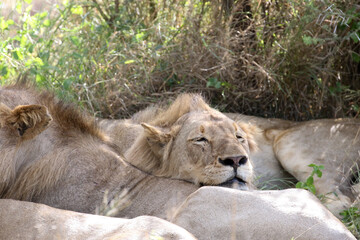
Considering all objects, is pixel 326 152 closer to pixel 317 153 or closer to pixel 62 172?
pixel 317 153

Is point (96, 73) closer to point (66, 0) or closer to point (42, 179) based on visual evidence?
point (66, 0)

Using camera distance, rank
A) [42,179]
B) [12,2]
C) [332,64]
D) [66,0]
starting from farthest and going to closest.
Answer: [12,2] < [66,0] < [332,64] < [42,179]

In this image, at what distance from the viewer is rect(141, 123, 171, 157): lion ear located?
4148mm

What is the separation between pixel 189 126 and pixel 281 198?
1.34m

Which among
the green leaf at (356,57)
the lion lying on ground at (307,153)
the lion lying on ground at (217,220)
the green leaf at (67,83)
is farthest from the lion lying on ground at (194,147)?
the green leaf at (356,57)

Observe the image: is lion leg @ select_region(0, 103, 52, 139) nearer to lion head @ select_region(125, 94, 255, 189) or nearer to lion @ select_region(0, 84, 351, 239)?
lion @ select_region(0, 84, 351, 239)

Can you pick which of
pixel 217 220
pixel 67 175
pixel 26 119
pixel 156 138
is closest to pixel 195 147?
pixel 156 138

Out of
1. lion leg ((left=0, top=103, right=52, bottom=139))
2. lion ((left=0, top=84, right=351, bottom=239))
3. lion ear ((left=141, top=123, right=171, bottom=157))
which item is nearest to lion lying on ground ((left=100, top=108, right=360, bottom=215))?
→ lion ear ((left=141, top=123, right=171, bottom=157))

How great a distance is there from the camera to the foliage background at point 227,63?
5777mm

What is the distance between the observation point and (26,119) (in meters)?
3.40

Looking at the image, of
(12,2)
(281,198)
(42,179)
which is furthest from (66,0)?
(281,198)

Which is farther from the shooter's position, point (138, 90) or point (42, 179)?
point (138, 90)

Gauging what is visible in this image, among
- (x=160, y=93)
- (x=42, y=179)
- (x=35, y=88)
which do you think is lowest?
(x=160, y=93)

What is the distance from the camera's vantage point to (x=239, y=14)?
20.4 ft
